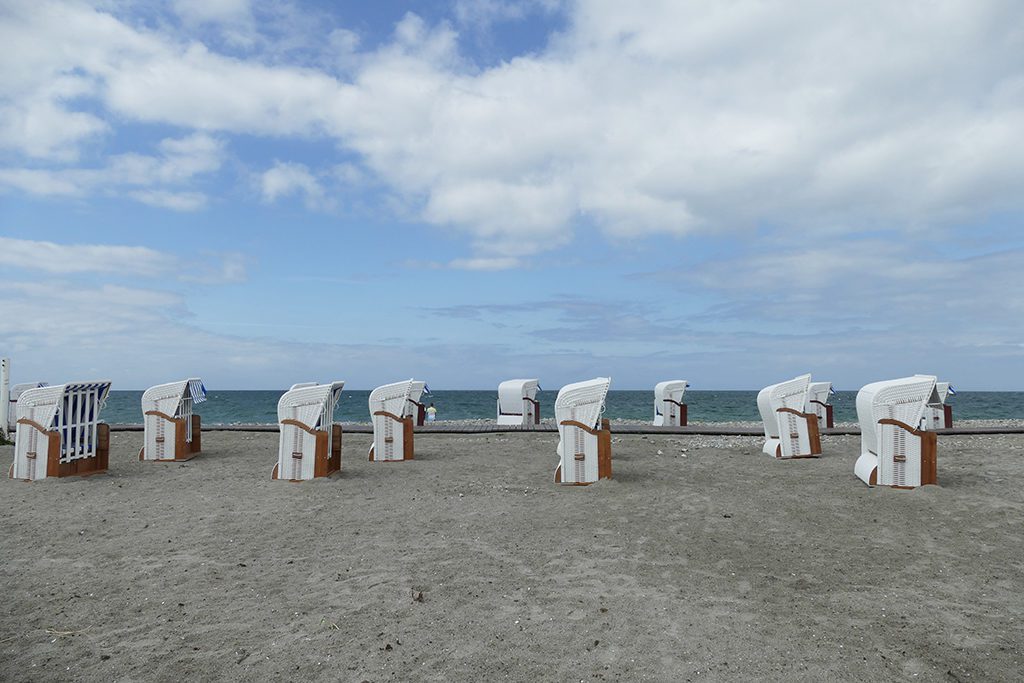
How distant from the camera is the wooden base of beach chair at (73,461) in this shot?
12211 millimetres

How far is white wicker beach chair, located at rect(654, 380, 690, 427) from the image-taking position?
2381 cm

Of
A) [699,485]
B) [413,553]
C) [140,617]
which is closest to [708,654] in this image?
[413,553]

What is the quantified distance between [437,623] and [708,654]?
2.25m

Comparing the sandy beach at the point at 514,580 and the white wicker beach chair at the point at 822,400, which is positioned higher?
the white wicker beach chair at the point at 822,400

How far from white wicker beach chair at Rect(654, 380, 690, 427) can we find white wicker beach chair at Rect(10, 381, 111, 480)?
16.5 m

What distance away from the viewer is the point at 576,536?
8367 millimetres

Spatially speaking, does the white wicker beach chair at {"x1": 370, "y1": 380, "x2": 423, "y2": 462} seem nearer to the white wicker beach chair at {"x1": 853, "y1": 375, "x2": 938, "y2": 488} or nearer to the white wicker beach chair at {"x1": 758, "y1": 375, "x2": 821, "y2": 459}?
the white wicker beach chair at {"x1": 758, "y1": 375, "x2": 821, "y2": 459}

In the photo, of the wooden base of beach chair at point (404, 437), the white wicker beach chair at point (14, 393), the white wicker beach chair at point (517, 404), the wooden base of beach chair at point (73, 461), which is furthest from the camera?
the white wicker beach chair at point (517, 404)

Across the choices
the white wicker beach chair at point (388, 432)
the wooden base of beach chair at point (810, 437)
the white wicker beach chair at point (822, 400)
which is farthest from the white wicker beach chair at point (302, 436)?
the white wicker beach chair at point (822, 400)

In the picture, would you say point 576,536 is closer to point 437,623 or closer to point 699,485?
point 437,623

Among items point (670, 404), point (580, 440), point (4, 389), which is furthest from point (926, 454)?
point (4, 389)

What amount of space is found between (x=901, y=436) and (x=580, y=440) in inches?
190

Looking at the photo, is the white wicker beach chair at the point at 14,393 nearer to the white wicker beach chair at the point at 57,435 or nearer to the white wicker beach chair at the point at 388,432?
the white wicker beach chair at the point at 57,435

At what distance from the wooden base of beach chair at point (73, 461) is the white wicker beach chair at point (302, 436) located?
3.52m
